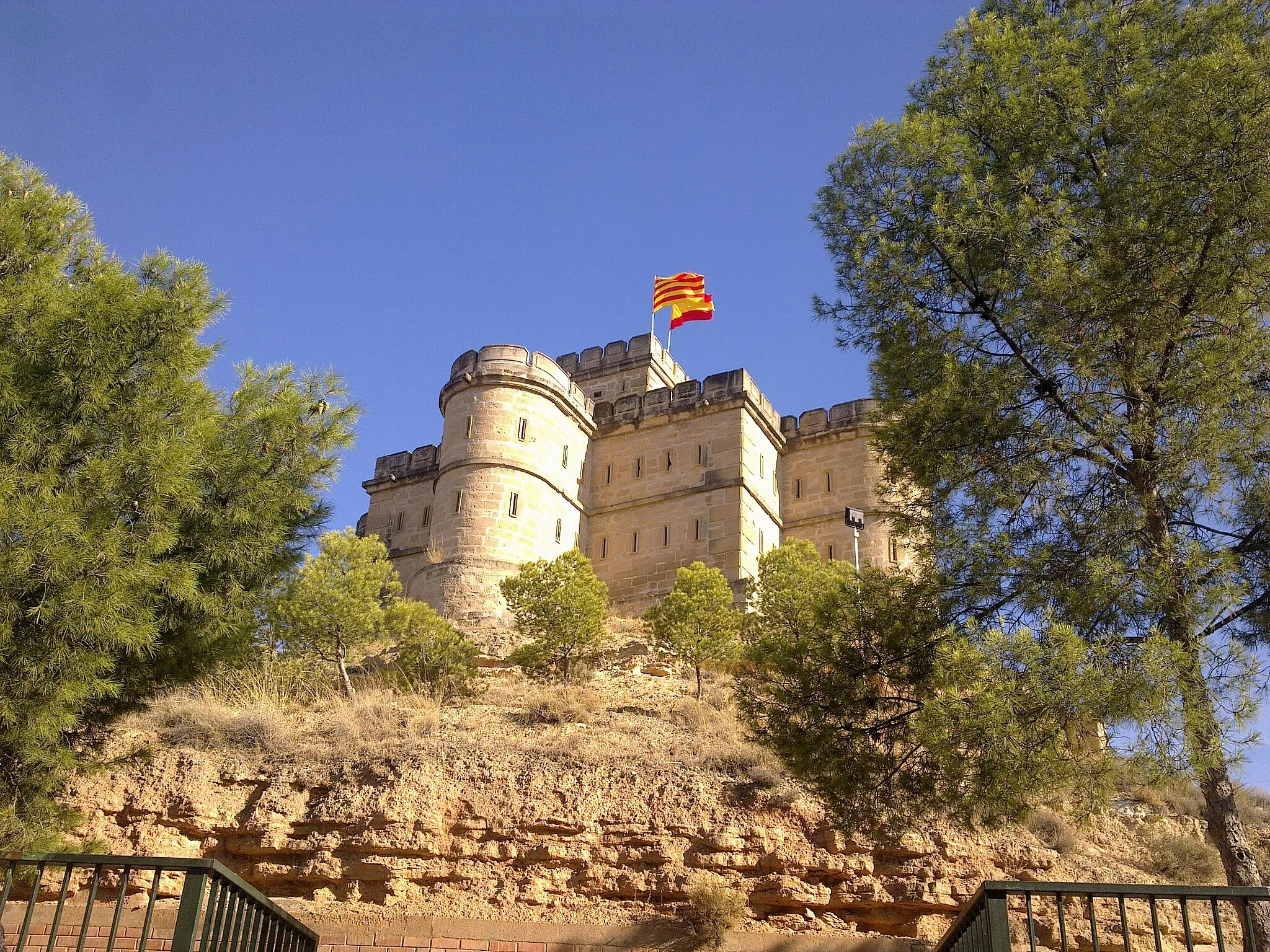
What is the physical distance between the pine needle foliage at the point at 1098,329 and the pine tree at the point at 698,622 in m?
10.9

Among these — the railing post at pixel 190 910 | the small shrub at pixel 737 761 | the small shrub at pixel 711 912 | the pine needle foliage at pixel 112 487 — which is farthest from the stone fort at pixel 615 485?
the railing post at pixel 190 910

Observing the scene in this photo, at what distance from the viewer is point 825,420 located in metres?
32.1

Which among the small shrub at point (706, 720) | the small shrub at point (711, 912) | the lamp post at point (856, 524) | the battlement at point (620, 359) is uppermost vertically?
the battlement at point (620, 359)

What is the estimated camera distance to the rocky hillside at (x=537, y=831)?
13242 mm

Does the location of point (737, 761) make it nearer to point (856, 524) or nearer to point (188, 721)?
point (188, 721)

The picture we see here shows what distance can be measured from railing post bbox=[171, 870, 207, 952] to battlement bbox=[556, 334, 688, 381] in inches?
1244

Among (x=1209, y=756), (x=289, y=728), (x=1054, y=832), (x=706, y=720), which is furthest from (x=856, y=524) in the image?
(x=1209, y=756)

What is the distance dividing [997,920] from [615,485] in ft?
84.3

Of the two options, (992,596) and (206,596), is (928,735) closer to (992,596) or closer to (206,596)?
(992,596)

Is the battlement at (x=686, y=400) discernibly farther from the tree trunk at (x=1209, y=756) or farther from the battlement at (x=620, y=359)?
the tree trunk at (x=1209, y=756)

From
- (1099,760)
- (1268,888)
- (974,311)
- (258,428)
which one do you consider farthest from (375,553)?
(1268,888)

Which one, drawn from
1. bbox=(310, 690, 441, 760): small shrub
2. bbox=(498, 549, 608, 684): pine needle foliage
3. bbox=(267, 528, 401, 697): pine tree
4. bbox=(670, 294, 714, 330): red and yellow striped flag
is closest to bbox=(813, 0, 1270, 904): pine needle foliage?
bbox=(310, 690, 441, 760): small shrub

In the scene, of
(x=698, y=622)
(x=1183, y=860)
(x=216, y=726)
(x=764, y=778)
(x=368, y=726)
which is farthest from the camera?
(x=698, y=622)

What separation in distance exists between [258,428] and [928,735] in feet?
21.5
